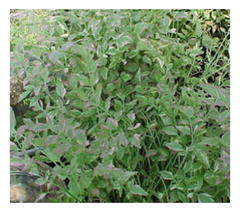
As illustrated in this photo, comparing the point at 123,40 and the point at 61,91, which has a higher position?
the point at 123,40

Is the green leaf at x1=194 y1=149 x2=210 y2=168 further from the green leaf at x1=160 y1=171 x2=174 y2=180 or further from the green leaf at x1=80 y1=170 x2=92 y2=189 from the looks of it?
the green leaf at x1=80 y1=170 x2=92 y2=189

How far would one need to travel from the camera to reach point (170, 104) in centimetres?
95

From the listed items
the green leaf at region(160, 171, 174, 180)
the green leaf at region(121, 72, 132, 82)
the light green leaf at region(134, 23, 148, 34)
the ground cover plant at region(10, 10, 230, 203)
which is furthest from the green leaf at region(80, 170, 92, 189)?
the light green leaf at region(134, 23, 148, 34)

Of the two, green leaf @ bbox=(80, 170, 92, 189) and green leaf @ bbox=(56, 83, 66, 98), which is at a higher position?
green leaf @ bbox=(56, 83, 66, 98)

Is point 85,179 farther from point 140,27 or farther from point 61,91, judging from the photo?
point 140,27

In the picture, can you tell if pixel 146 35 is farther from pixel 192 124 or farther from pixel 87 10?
pixel 192 124

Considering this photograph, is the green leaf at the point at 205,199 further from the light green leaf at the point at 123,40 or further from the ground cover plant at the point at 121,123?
the light green leaf at the point at 123,40

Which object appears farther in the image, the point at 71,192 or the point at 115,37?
the point at 115,37

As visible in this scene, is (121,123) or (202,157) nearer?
(202,157)

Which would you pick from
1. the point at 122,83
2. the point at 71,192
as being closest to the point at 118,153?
the point at 71,192

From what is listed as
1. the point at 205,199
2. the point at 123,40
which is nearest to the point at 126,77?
the point at 123,40

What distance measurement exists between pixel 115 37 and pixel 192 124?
37 cm

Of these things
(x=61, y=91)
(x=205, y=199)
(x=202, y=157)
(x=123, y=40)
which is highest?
(x=123, y=40)

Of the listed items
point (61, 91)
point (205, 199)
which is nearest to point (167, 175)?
point (205, 199)
